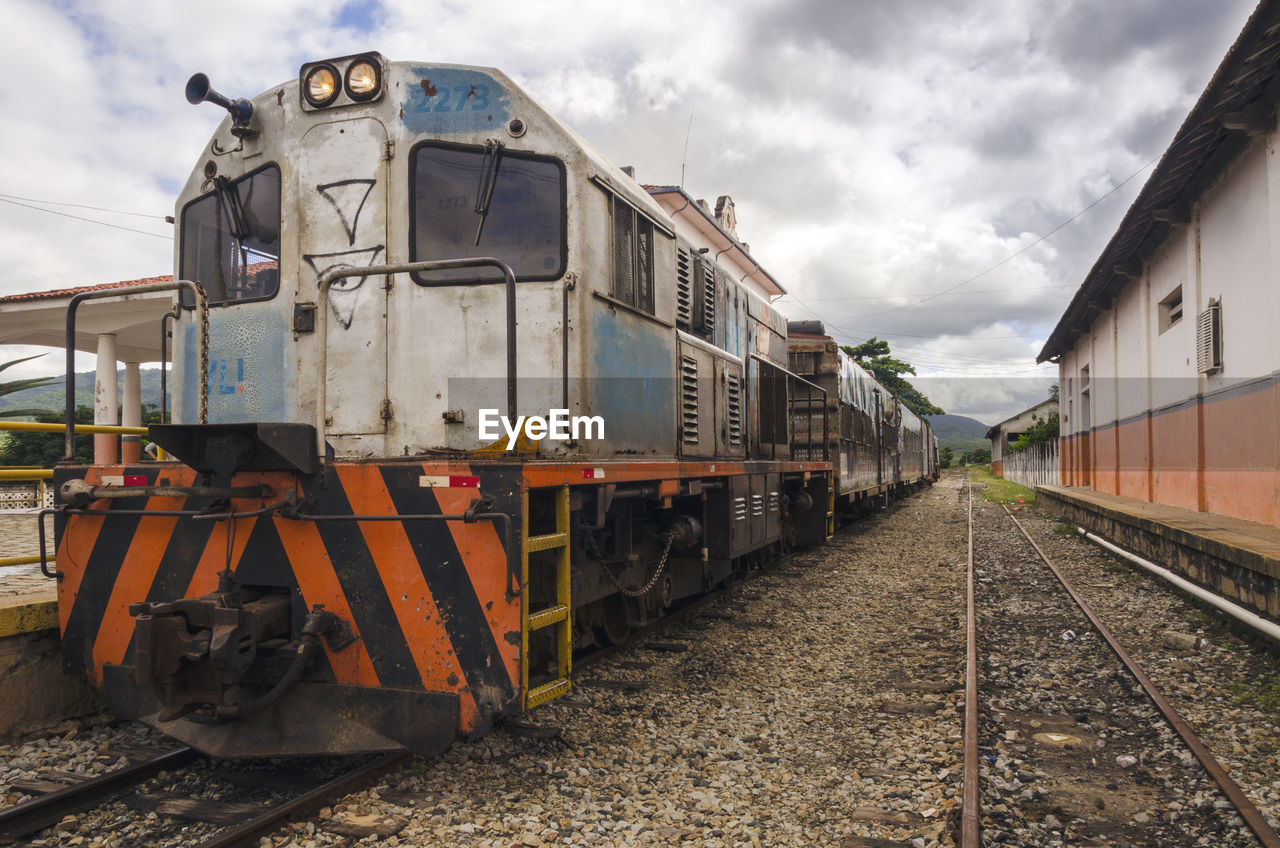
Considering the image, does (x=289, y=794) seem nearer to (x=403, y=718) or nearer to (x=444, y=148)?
(x=403, y=718)

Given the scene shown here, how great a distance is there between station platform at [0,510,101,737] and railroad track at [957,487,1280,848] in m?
4.29

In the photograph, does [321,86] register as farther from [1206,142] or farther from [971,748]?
[1206,142]

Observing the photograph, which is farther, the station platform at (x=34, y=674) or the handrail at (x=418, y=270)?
the station platform at (x=34, y=674)

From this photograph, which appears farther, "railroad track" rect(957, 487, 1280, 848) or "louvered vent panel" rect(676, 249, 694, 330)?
"louvered vent panel" rect(676, 249, 694, 330)

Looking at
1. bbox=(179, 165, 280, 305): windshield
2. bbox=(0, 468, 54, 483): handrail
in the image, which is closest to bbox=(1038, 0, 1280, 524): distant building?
bbox=(179, 165, 280, 305): windshield

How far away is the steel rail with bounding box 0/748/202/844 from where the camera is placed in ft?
9.78

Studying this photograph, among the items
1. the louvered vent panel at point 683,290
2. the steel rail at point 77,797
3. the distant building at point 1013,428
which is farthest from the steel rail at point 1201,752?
the distant building at point 1013,428

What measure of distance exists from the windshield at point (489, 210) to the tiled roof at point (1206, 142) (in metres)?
6.24

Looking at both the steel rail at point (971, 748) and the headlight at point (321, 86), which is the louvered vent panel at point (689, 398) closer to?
the steel rail at point (971, 748)

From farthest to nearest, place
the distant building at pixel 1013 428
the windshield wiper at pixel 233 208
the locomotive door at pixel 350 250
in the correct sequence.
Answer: the distant building at pixel 1013 428 < the windshield wiper at pixel 233 208 < the locomotive door at pixel 350 250

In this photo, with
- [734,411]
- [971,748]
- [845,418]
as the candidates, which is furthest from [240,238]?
[845,418]

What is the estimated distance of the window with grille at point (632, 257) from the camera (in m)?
4.53

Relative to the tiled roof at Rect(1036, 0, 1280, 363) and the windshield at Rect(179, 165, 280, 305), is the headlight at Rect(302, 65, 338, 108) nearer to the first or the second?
the windshield at Rect(179, 165, 280, 305)

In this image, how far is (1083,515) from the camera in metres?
15.0
